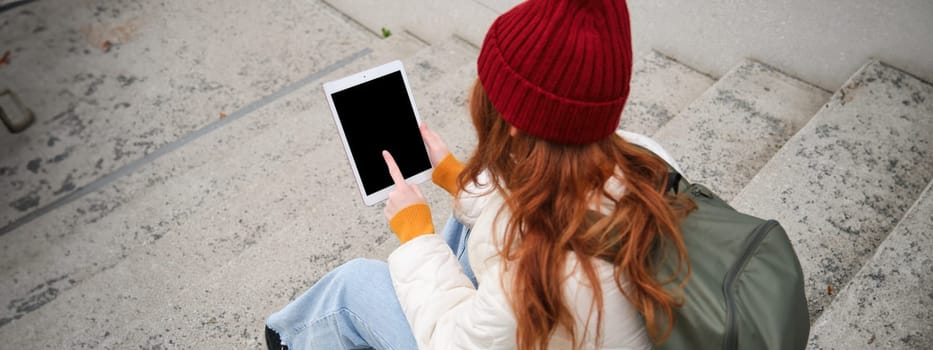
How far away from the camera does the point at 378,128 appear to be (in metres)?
1.65

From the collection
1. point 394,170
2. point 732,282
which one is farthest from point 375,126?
point 732,282

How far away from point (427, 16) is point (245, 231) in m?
2.33

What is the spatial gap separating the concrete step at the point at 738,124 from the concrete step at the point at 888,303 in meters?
0.57

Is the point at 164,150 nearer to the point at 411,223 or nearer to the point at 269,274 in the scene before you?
the point at 269,274

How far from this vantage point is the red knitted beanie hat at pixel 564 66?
90cm

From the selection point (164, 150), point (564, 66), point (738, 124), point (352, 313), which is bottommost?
point (164, 150)

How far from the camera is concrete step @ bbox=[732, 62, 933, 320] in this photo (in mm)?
1722

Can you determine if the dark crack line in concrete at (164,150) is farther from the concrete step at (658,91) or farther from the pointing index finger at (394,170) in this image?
the pointing index finger at (394,170)

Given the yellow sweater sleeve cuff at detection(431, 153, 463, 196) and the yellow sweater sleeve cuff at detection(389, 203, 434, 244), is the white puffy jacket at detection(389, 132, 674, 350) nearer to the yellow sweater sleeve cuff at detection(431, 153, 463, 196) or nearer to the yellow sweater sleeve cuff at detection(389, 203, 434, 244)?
the yellow sweater sleeve cuff at detection(389, 203, 434, 244)

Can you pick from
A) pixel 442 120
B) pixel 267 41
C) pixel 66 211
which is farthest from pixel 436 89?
pixel 66 211

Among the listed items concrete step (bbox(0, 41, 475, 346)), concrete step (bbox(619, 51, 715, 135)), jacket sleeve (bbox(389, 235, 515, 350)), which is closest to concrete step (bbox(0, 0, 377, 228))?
concrete step (bbox(0, 41, 475, 346))

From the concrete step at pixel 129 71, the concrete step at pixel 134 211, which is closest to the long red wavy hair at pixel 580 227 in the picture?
the concrete step at pixel 134 211

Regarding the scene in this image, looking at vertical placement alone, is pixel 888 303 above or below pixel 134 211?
above

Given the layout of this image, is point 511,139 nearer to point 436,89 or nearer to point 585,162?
point 585,162
